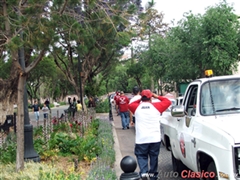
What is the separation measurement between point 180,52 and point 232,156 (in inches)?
765

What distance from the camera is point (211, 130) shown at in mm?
4500

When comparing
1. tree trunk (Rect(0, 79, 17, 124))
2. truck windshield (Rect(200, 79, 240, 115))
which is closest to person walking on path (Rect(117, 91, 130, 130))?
tree trunk (Rect(0, 79, 17, 124))

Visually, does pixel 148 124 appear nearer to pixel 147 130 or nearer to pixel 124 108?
pixel 147 130

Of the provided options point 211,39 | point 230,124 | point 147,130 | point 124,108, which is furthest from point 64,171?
point 211,39

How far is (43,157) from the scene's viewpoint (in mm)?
8805

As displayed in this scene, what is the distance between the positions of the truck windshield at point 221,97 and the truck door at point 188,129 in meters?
0.30

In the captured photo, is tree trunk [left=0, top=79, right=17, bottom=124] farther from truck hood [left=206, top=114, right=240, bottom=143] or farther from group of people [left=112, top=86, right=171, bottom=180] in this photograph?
truck hood [left=206, top=114, right=240, bottom=143]

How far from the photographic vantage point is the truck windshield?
17.2 feet

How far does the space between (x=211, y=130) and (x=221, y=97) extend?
41.2 inches

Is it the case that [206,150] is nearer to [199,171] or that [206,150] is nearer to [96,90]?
[199,171]

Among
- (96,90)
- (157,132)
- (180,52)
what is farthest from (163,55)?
(157,132)

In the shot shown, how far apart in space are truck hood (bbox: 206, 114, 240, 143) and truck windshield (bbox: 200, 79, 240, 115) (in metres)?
0.25

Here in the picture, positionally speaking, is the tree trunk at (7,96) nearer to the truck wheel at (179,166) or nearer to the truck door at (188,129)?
the truck wheel at (179,166)

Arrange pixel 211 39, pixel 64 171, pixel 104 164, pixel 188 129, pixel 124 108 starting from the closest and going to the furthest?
pixel 188 129, pixel 104 164, pixel 64 171, pixel 124 108, pixel 211 39
